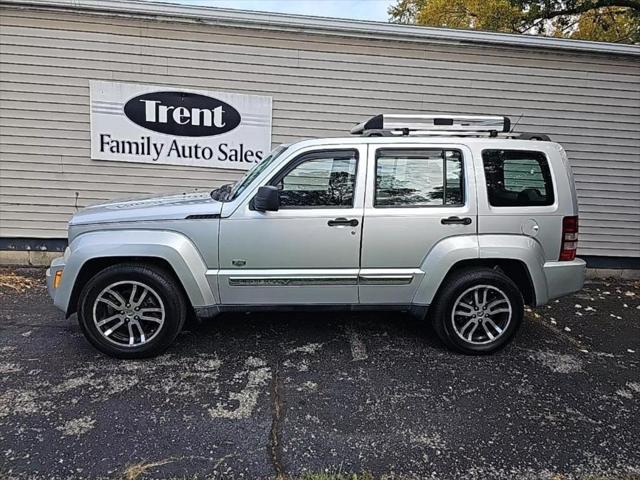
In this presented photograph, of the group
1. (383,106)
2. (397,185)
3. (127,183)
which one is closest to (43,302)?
(127,183)

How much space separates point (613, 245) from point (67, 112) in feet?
27.8

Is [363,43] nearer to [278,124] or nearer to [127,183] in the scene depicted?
[278,124]

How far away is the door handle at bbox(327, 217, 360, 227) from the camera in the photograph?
3.83 metres

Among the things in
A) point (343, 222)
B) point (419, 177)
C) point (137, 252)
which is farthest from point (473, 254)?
point (137, 252)

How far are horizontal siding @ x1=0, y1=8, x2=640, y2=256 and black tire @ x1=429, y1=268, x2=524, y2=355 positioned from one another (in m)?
3.73

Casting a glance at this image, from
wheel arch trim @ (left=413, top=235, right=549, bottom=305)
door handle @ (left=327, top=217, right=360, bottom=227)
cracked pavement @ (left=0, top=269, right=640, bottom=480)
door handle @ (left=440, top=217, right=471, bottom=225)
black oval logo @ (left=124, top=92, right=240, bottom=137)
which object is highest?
black oval logo @ (left=124, top=92, right=240, bottom=137)

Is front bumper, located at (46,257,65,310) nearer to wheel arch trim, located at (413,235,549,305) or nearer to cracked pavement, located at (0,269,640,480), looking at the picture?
cracked pavement, located at (0,269,640,480)

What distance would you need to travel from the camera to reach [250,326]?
4629mm

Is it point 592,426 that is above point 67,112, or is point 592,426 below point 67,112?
below

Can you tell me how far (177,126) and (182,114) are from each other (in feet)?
0.61

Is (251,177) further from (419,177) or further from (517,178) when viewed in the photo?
(517,178)

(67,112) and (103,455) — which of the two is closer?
(103,455)

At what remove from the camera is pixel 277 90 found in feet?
22.4

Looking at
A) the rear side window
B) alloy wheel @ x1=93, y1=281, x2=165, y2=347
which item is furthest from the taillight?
alloy wheel @ x1=93, y1=281, x2=165, y2=347
